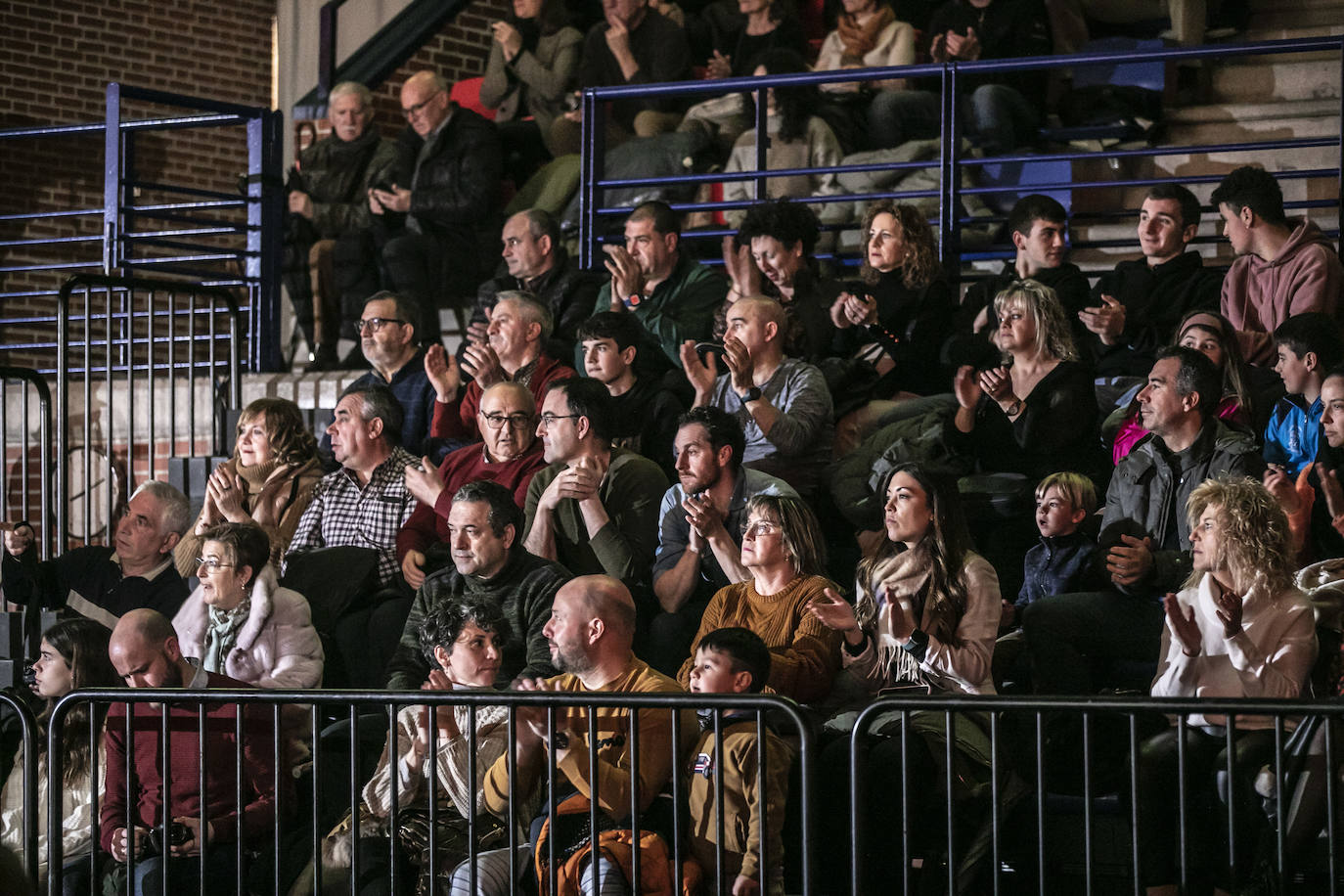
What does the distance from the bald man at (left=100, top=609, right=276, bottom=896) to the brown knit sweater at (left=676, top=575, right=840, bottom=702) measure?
4.02ft

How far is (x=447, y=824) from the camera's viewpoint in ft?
17.3


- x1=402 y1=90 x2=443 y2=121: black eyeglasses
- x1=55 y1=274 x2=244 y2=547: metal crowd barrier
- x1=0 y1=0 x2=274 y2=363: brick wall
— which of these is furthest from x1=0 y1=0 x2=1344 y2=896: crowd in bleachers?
x1=0 y1=0 x2=274 y2=363: brick wall

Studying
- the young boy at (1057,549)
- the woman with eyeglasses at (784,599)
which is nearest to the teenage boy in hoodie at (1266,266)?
the young boy at (1057,549)

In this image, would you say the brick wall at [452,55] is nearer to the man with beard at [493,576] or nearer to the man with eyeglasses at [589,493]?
the man with eyeglasses at [589,493]

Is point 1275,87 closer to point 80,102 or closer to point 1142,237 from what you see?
point 1142,237

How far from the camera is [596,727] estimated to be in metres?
4.55

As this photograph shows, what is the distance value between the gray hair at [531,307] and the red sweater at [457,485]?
712mm

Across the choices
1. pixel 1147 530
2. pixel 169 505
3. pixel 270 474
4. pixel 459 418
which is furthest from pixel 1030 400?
pixel 169 505

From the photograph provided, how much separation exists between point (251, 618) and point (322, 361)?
3.41 metres

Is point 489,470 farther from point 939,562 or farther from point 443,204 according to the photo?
point 443,204

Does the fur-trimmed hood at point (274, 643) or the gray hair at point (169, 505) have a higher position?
the gray hair at point (169, 505)

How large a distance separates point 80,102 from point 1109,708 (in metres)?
9.76

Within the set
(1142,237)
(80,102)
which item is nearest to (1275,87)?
(1142,237)

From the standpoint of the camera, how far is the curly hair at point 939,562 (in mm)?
5418
